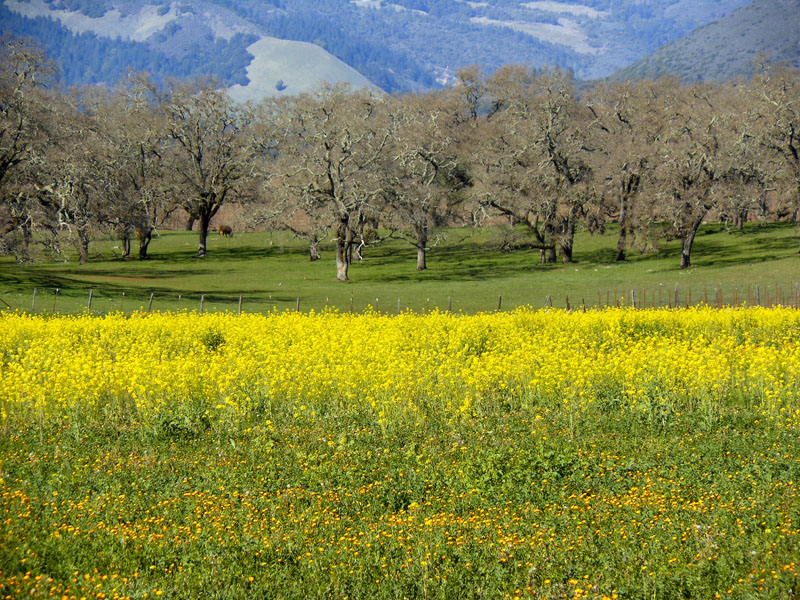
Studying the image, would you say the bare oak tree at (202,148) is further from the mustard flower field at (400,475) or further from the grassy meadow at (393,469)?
the mustard flower field at (400,475)

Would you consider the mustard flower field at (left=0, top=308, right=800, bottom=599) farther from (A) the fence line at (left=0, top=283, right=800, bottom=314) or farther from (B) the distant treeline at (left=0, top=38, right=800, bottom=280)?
(B) the distant treeline at (left=0, top=38, right=800, bottom=280)

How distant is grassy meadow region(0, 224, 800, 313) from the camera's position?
4216 cm

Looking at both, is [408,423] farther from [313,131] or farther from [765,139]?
[765,139]

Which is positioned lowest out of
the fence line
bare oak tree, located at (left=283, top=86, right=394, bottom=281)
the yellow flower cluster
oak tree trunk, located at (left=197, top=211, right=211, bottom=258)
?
the fence line

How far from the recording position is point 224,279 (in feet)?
191

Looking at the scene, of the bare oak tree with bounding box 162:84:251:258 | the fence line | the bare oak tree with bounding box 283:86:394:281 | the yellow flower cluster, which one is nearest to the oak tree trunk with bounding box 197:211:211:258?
the bare oak tree with bounding box 162:84:251:258

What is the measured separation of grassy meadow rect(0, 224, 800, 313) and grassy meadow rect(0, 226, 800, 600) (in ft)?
52.8

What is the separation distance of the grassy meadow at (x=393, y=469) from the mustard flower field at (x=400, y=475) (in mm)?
37

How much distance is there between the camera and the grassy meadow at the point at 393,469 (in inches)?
311

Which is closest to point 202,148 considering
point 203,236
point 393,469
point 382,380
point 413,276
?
point 203,236

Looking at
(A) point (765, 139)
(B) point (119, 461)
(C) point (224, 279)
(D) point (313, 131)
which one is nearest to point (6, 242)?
(C) point (224, 279)

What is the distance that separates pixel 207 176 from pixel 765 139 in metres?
→ 49.7

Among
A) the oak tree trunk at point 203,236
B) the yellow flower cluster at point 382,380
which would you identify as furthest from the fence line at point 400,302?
the oak tree trunk at point 203,236

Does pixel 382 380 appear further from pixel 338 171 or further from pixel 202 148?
pixel 202 148
